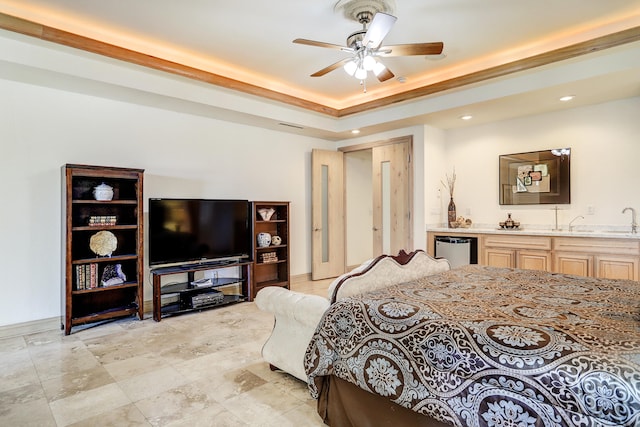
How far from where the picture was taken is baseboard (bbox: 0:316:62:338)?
351 cm

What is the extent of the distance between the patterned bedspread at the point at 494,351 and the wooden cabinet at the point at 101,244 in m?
2.84

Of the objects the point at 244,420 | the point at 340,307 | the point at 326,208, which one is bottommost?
the point at 244,420

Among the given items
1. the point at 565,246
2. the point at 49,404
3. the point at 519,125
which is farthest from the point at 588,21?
the point at 49,404

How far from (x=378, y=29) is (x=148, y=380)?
3067 millimetres

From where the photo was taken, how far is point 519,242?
4.49 meters

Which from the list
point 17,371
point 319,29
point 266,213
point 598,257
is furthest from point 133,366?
point 598,257

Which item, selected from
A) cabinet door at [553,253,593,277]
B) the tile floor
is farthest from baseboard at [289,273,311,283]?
cabinet door at [553,253,593,277]

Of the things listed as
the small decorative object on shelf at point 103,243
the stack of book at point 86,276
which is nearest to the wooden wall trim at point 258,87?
the small decorative object on shelf at point 103,243

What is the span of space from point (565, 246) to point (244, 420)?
13.1ft

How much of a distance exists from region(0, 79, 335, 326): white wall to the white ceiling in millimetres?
865

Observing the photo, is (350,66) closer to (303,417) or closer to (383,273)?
(383,273)

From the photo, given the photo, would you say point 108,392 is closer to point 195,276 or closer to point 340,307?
point 340,307

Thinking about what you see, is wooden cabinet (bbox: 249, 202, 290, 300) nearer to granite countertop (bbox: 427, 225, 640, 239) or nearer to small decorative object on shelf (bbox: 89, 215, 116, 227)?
small decorative object on shelf (bbox: 89, 215, 116, 227)

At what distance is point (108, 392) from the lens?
2.40 meters
